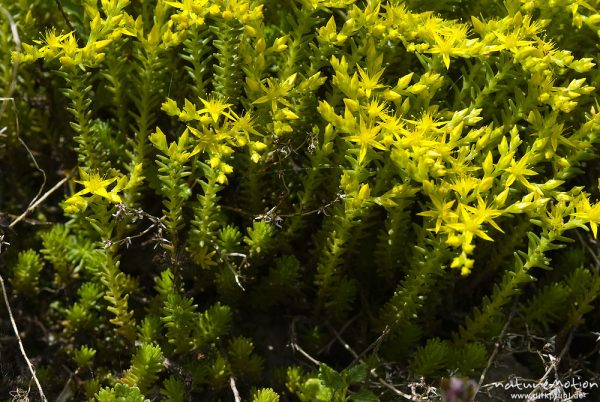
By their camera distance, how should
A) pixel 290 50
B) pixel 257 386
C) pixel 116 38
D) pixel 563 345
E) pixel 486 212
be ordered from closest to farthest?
pixel 486 212, pixel 116 38, pixel 290 50, pixel 257 386, pixel 563 345

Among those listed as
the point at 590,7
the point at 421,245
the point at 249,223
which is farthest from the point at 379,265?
the point at 590,7

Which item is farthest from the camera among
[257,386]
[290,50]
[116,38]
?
[257,386]

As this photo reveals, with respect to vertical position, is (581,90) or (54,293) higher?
(581,90)

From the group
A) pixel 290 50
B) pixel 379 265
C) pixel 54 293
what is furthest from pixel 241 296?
pixel 290 50

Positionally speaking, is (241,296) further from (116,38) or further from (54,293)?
(116,38)

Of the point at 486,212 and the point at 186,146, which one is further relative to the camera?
the point at 186,146

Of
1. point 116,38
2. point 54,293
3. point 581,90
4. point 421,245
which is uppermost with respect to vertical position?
point 116,38

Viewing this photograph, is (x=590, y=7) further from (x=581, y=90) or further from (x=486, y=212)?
(x=486, y=212)
